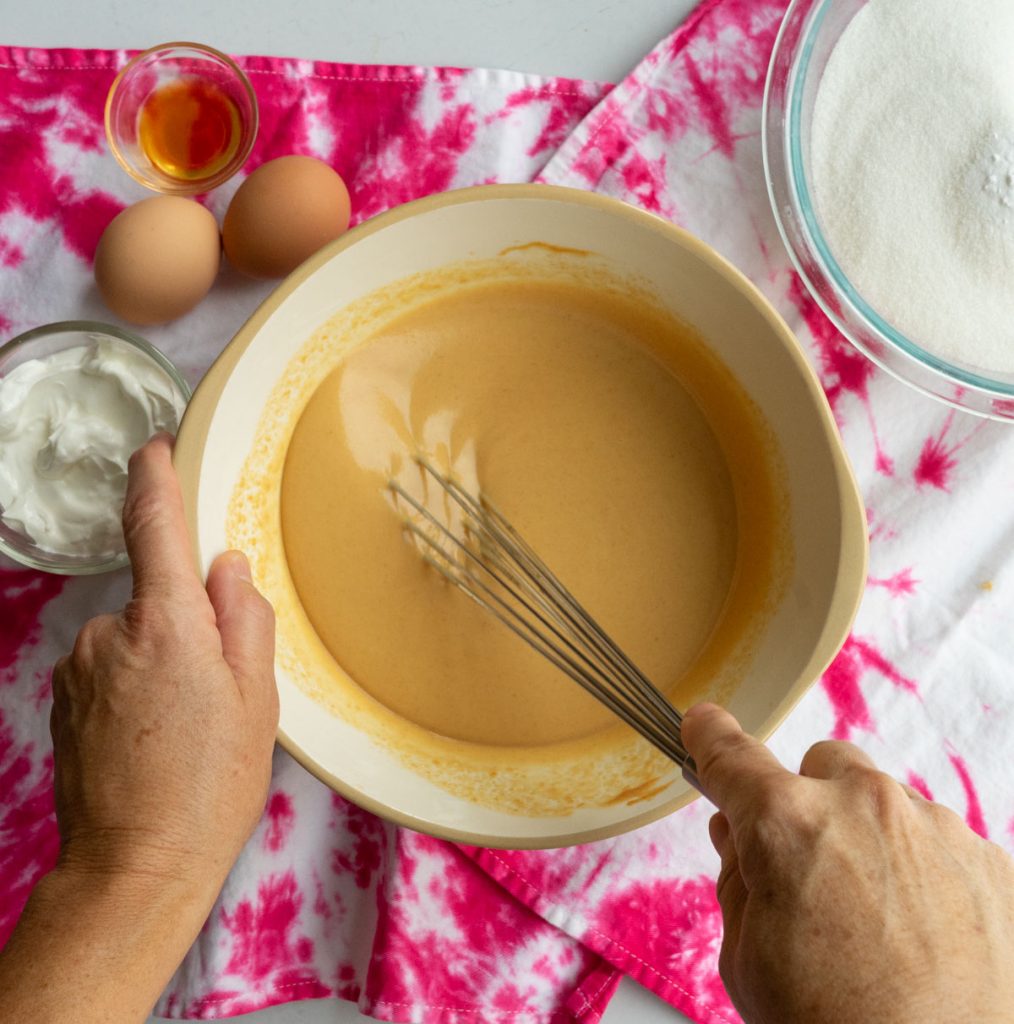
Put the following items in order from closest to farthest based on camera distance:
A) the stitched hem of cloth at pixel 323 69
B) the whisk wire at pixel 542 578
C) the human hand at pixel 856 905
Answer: the human hand at pixel 856 905, the whisk wire at pixel 542 578, the stitched hem of cloth at pixel 323 69

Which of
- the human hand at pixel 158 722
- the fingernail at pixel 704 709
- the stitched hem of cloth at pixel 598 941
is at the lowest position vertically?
the stitched hem of cloth at pixel 598 941

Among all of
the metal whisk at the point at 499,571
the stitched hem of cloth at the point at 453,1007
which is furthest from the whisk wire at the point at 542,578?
the stitched hem of cloth at the point at 453,1007

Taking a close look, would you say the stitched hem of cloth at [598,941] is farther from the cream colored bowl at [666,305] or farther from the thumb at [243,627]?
the thumb at [243,627]

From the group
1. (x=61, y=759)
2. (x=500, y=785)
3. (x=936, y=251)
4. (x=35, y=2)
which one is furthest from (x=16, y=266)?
(x=936, y=251)

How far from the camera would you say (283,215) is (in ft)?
2.63

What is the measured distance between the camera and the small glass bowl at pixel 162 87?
0.86 meters

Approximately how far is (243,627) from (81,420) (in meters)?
0.24

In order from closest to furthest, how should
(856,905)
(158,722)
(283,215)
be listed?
(856,905), (158,722), (283,215)

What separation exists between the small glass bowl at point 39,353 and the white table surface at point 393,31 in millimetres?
267

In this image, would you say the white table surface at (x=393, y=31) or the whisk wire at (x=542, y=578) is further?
the white table surface at (x=393, y=31)

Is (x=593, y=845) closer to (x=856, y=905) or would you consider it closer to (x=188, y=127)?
(x=856, y=905)

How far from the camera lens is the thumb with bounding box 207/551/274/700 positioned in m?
0.69

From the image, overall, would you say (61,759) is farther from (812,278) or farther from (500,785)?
(812,278)

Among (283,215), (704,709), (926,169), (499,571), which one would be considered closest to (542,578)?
(499,571)
